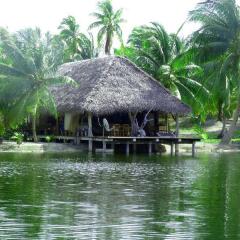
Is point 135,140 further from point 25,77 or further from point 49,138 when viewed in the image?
point 25,77

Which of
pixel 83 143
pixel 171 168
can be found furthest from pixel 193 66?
pixel 171 168

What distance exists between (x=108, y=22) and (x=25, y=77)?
71.2 ft

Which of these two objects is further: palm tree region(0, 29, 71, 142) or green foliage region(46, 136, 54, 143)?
green foliage region(46, 136, 54, 143)

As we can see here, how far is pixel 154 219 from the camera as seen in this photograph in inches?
460

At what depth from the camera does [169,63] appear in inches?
1534

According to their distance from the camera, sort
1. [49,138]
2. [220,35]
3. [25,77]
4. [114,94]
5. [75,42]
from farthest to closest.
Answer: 1. [75,42]
2. [220,35]
3. [49,138]
4. [114,94]
5. [25,77]

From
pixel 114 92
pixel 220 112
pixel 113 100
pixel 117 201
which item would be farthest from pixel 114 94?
pixel 117 201

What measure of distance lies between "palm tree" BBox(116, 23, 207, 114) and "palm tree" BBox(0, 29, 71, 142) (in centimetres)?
801

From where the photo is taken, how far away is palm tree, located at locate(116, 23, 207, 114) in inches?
1485

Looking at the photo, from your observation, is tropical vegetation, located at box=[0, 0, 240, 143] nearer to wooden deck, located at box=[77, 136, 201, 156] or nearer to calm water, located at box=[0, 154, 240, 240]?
wooden deck, located at box=[77, 136, 201, 156]

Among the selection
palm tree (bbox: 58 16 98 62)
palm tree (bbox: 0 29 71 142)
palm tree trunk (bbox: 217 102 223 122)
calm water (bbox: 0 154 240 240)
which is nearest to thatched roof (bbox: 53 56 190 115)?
palm tree (bbox: 0 29 71 142)

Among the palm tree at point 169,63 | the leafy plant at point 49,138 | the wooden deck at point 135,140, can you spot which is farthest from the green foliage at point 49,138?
the palm tree at point 169,63

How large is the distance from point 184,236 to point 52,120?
29.3 m

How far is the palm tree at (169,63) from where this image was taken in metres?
37.7
